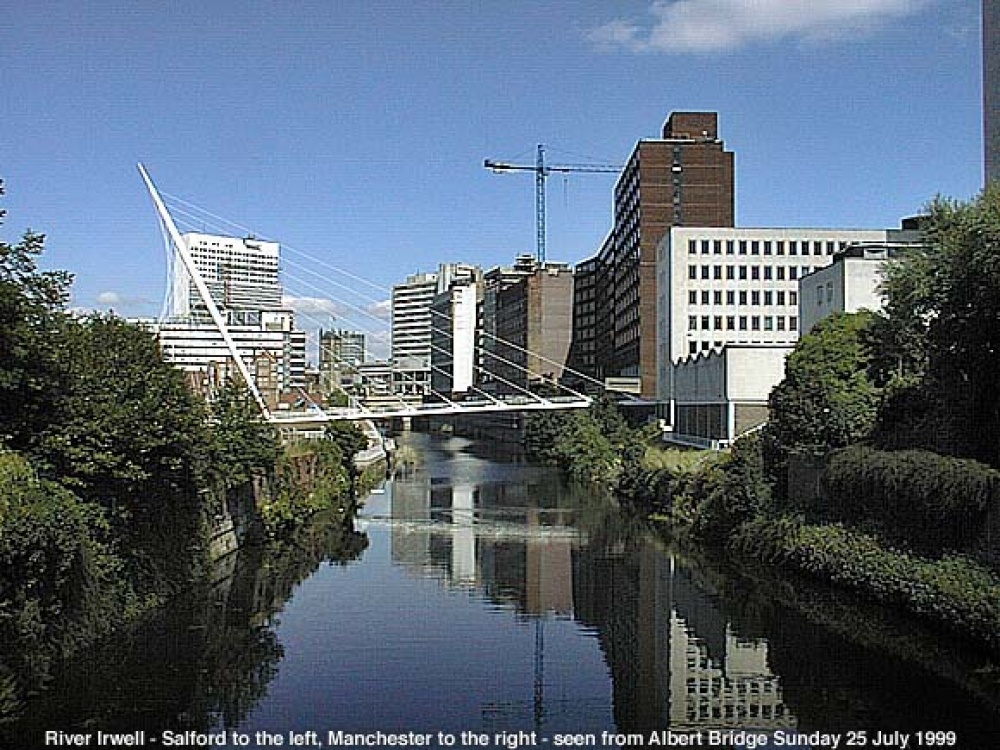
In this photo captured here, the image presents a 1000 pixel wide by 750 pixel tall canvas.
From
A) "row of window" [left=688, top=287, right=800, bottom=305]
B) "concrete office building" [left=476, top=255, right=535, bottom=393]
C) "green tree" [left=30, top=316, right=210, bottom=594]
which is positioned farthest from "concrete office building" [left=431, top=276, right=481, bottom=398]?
"green tree" [left=30, top=316, right=210, bottom=594]

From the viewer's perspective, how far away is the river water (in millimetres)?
13820

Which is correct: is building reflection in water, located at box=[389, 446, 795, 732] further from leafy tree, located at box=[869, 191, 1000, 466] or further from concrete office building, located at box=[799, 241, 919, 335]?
concrete office building, located at box=[799, 241, 919, 335]

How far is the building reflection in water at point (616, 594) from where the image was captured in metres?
15.1

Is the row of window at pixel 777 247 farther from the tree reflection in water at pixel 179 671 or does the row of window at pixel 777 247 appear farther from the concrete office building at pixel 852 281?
the tree reflection in water at pixel 179 671

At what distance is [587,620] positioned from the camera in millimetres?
20750

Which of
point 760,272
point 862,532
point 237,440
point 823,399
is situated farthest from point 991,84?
point 237,440

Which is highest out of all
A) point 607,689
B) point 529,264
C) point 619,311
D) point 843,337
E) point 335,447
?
point 529,264

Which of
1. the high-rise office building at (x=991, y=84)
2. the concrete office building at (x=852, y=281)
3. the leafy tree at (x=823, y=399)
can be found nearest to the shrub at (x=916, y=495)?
the leafy tree at (x=823, y=399)

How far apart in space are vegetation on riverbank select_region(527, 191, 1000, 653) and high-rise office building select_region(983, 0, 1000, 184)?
1163 cm

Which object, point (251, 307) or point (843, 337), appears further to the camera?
point (251, 307)

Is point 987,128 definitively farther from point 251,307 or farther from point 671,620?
point 251,307

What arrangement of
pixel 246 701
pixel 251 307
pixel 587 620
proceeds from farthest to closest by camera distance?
pixel 251 307
pixel 587 620
pixel 246 701

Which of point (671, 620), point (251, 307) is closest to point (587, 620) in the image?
point (671, 620)

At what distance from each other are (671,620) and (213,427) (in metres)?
10.4
